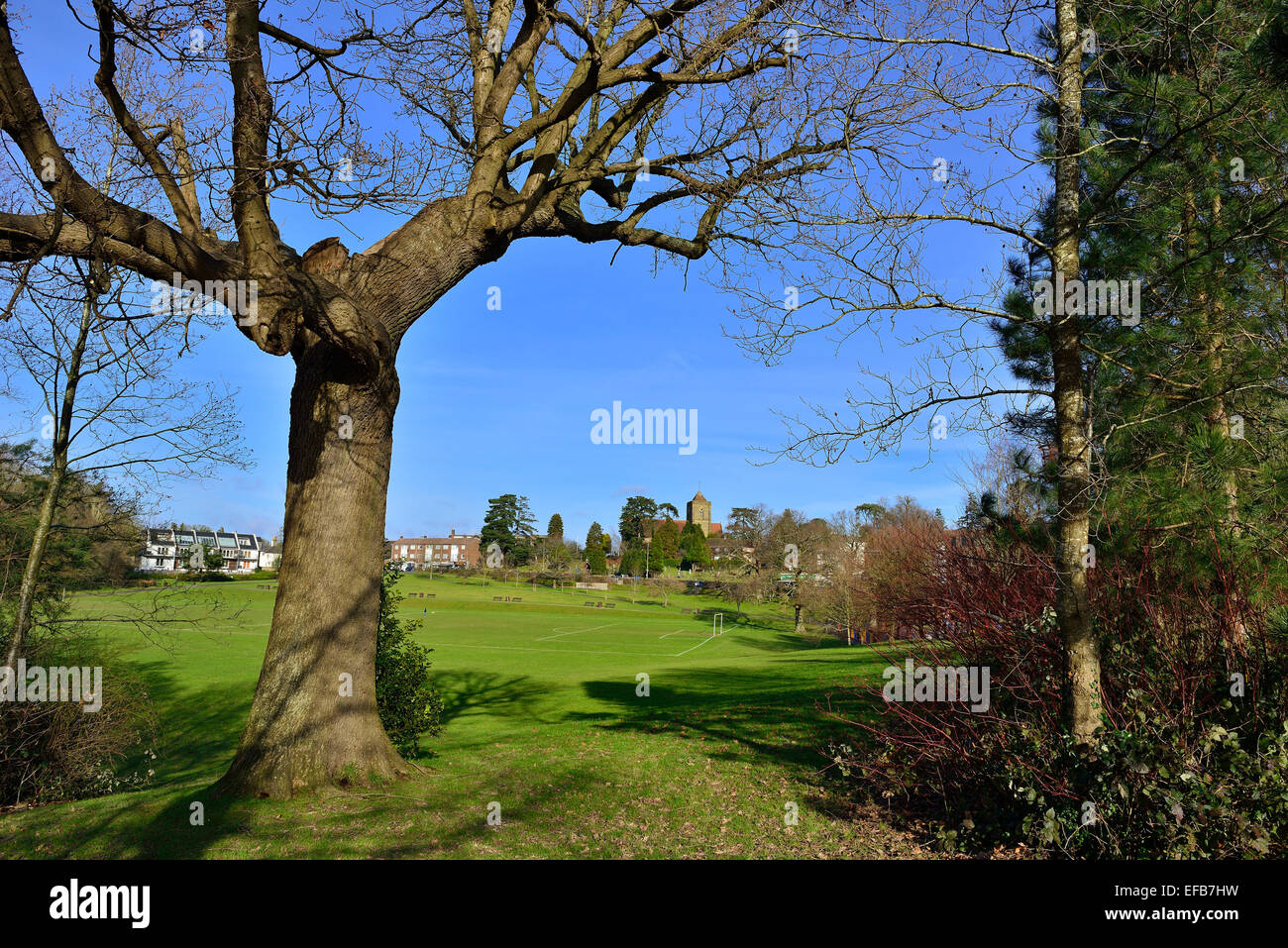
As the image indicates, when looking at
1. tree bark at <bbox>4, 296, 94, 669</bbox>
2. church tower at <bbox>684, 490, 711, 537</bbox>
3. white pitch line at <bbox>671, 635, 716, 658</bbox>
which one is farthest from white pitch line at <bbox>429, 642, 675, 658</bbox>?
church tower at <bbox>684, 490, 711, 537</bbox>

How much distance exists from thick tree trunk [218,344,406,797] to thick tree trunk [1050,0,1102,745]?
587 cm

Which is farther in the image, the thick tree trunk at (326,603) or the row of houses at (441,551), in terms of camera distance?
the row of houses at (441,551)

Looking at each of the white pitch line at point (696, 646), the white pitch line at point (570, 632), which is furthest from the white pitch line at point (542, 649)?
the white pitch line at point (570, 632)

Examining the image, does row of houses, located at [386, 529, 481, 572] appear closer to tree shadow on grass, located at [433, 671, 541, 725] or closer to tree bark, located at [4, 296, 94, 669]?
tree shadow on grass, located at [433, 671, 541, 725]

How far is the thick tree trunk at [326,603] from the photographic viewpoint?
6.35 m

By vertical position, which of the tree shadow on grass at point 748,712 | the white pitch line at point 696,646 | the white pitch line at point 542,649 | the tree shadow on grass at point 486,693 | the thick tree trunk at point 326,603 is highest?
the thick tree trunk at point 326,603

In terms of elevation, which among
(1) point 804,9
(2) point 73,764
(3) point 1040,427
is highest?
(1) point 804,9

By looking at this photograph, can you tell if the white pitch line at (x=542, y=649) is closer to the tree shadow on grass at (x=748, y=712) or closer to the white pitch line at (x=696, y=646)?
the white pitch line at (x=696, y=646)

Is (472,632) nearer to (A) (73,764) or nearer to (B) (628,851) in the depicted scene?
(A) (73,764)

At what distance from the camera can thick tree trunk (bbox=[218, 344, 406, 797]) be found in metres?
6.35

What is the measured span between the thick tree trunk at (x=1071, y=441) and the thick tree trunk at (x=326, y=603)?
5870 mm
